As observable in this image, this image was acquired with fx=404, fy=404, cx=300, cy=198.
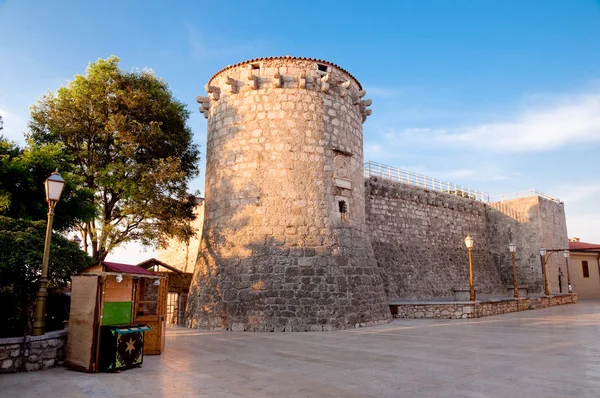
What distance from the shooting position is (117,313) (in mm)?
6969

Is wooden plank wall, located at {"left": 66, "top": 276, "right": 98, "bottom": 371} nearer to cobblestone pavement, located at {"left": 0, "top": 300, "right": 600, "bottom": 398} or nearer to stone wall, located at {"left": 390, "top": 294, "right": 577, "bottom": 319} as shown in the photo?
cobblestone pavement, located at {"left": 0, "top": 300, "right": 600, "bottom": 398}

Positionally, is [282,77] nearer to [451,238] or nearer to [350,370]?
[350,370]

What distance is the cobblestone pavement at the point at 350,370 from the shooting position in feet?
16.6

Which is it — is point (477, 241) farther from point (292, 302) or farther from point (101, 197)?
point (101, 197)

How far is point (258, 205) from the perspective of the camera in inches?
485

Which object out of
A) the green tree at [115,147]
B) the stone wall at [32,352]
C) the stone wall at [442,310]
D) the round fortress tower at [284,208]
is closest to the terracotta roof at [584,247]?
the stone wall at [442,310]

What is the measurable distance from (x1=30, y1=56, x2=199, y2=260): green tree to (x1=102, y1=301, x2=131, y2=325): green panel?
255 inches

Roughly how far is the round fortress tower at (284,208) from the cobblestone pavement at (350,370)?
1.81 m

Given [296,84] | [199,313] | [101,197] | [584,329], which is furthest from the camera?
[101,197]

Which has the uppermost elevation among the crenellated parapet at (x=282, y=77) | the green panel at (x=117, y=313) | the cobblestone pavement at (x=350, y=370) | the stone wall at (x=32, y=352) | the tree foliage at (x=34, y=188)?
the crenellated parapet at (x=282, y=77)

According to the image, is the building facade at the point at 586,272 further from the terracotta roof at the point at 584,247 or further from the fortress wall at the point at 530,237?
the fortress wall at the point at 530,237

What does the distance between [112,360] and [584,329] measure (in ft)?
38.0

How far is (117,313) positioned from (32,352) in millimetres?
1295

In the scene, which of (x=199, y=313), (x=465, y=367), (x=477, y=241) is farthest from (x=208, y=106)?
(x=477, y=241)
